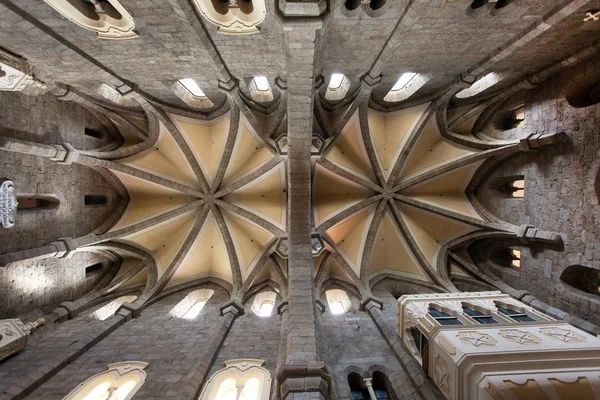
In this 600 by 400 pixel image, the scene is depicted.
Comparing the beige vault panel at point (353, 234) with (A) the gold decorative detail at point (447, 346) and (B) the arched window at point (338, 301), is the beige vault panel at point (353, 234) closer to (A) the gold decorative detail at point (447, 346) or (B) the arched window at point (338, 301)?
(B) the arched window at point (338, 301)

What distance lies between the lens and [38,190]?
9805mm

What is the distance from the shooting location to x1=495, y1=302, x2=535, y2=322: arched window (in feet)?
24.5

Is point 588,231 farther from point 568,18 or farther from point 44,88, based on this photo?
point 44,88

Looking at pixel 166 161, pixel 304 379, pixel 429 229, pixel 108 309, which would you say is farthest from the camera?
pixel 429 229

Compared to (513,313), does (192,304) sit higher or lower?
lower

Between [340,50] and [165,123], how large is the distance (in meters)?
7.71

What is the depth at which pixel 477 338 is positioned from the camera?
624 centimetres

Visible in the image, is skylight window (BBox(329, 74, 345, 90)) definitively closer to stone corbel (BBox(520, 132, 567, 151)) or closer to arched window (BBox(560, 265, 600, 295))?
stone corbel (BBox(520, 132, 567, 151))

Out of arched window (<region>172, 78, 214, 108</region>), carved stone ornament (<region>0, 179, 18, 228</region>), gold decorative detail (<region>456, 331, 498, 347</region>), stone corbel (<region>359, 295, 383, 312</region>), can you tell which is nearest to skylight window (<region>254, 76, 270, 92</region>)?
arched window (<region>172, 78, 214, 108</region>)

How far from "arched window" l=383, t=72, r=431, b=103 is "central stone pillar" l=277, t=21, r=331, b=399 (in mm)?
5237

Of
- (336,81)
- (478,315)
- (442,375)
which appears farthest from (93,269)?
(478,315)

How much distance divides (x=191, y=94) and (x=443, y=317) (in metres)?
12.4

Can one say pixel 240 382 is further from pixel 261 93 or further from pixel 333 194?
pixel 261 93

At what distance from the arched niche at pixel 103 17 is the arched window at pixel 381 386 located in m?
11.6
